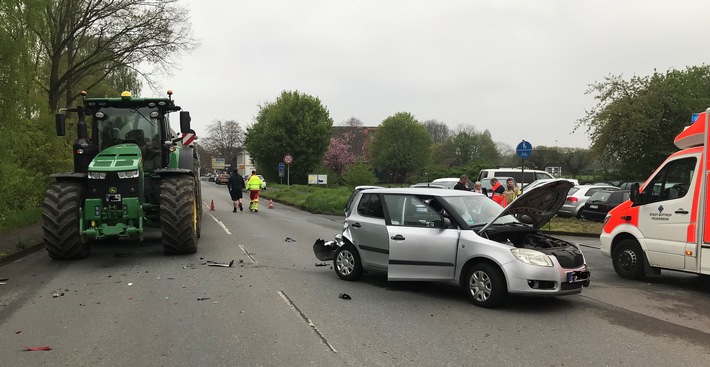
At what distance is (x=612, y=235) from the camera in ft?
30.9

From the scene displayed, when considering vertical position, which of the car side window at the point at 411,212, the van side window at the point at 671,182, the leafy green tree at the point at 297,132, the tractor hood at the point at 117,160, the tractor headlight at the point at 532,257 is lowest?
the tractor headlight at the point at 532,257

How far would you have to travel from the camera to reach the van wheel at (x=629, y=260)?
891 cm

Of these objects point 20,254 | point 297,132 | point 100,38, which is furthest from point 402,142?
Answer: point 20,254

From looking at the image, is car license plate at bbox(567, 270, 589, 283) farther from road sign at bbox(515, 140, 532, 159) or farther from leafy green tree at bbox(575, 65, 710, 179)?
leafy green tree at bbox(575, 65, 710, 179)

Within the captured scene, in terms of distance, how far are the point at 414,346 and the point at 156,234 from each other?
1063 cm

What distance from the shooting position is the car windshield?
7266 millimetres

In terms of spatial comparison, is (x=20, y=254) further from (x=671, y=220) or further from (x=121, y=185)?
(x=671, y=220)

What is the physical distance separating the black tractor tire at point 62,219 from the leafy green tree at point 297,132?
43.5 metres

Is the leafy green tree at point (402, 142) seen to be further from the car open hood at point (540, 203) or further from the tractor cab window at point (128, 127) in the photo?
the car open hood at point (540, 203)

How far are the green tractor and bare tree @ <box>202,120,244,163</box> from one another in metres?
92.1

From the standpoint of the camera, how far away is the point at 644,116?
34.4 metres

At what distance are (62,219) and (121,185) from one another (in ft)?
3.72

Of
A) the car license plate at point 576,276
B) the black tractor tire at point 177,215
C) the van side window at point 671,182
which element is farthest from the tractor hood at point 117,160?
the van side window at point 671,182

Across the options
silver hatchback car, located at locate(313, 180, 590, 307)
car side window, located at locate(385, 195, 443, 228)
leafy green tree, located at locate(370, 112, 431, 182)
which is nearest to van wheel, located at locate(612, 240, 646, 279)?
silver hatchback car, located at locate(313, 180, 590, 307)
